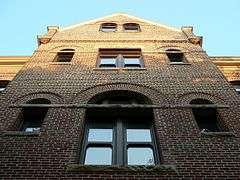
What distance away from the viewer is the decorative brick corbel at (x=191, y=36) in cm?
1706

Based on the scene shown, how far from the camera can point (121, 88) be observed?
40.4ft

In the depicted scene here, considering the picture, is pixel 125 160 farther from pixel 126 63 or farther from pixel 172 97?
pixel 126 63

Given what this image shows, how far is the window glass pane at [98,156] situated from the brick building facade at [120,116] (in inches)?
1.0

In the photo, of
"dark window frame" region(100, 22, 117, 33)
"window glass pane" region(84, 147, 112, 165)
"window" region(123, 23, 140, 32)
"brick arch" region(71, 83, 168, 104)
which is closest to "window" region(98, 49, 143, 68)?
"brick arch" region(71, 83, 168, 104)

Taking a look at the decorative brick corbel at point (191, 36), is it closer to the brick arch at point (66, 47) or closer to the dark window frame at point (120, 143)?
the brick arch at point (66, 47)

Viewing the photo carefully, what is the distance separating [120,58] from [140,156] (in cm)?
693

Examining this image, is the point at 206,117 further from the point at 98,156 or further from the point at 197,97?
the point at 98,156

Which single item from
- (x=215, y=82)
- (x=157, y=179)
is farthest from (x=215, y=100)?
(x=157, y=179)

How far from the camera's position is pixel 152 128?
34.9ft

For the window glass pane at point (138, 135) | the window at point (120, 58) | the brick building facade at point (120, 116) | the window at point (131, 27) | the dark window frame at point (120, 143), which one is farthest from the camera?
the window at point (131, 27)

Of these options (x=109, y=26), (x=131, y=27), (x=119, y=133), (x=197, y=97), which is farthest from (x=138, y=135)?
(x=109, y=26)

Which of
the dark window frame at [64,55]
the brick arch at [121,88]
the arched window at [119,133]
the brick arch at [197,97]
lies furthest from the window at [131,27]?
the brick arch at [197,97]

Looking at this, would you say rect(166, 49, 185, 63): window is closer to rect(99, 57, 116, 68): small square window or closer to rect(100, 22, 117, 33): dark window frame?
rect(99, 57, 116, 68): small square window

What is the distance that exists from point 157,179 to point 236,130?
3.05 meters
